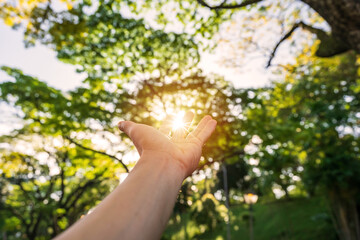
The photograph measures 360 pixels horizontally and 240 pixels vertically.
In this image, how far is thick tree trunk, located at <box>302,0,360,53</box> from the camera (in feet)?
10.6

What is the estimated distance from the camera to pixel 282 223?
1184 inches

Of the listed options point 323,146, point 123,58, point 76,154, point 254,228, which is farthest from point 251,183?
point 123,58

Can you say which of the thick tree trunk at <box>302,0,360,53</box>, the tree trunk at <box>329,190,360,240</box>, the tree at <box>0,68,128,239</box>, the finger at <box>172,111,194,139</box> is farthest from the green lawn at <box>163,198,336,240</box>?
the finger at <box>172,111,194,139</box>

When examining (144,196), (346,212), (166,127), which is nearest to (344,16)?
(166,127)

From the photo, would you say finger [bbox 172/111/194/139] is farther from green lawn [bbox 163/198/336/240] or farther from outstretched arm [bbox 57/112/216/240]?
green lawn [bbox 163/198/336/240]

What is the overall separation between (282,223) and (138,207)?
34212 millimetres

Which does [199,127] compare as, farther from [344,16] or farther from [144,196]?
[344,16]

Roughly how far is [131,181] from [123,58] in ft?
22.3

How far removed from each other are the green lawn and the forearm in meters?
23.6

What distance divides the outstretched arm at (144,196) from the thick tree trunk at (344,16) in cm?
325

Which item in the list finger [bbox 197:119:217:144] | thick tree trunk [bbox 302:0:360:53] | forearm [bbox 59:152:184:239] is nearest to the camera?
forearm [bbox 59:152:184:239]

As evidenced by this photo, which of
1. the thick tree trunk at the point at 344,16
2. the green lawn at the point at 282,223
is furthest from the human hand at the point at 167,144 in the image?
the green lawn at the point at 282,223

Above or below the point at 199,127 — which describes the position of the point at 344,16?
above

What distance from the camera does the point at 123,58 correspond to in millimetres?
7250
